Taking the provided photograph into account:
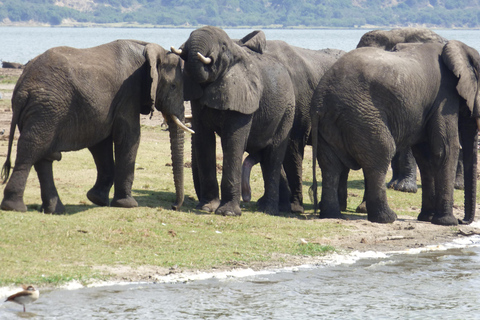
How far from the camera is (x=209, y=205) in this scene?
1202 centimetres

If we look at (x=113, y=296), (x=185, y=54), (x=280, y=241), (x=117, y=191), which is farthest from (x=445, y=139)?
(x=113, y=296)

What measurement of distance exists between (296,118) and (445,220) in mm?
2643

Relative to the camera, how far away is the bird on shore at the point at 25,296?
24.0 feet

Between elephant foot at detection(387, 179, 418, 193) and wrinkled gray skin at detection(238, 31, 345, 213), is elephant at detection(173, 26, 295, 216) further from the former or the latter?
elephant foot at detection(387, 179, 418, 193)

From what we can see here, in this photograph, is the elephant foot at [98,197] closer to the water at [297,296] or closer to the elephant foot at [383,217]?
the water at [297,296]

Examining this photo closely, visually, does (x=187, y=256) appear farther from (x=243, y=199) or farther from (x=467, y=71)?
(x=467, y=71)

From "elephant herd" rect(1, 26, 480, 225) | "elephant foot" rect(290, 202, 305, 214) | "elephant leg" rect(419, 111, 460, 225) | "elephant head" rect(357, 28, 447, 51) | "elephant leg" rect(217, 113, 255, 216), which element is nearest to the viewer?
"elephant herd" rect(1, 26, 480, 225)

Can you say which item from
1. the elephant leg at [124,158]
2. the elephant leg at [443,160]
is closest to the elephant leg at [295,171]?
the elephant leg at [443,160]

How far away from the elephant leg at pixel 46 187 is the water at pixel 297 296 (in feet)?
8.12

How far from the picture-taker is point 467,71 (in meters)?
12.1

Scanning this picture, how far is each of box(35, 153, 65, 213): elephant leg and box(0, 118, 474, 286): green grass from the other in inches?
8.9

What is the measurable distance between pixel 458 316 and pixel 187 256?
2940 millimetres

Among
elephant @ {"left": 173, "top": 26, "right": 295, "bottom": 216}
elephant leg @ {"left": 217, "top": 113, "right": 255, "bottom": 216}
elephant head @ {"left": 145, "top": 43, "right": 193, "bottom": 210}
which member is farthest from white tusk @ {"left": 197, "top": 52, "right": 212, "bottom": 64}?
elephant leg @ {"left": 217, "top": 113, "right": 255, "bottom": 216}

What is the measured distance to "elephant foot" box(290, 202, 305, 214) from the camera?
1305 centimetres
